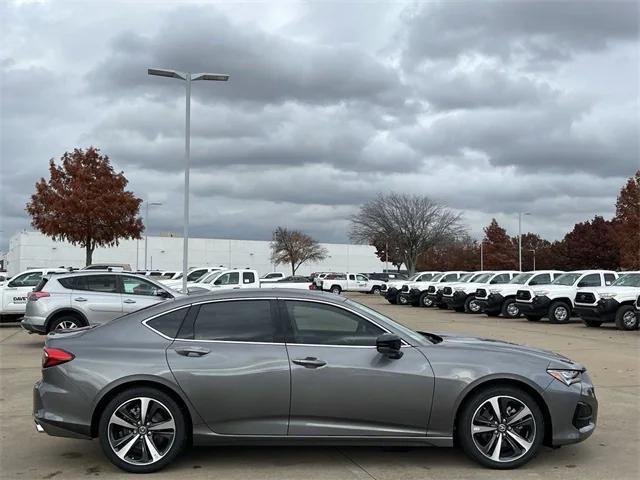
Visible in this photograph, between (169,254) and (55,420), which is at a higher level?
(169,254)

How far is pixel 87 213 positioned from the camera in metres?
34.8

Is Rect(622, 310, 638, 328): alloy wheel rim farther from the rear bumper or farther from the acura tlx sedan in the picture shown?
the rear bumper

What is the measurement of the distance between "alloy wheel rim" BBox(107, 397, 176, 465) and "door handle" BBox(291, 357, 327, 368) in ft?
3.60

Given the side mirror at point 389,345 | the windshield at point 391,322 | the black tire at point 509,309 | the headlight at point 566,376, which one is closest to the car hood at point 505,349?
the headlight at point 566,376

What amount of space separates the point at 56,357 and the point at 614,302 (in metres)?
17.6

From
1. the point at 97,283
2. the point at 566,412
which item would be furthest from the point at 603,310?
the point at 566,412

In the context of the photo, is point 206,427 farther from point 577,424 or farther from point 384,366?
point 577,424

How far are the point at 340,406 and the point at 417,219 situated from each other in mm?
59923

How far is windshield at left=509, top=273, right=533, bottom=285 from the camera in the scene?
2601cm

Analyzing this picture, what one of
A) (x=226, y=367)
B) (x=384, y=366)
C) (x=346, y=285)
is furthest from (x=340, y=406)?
(x=346, y=285)

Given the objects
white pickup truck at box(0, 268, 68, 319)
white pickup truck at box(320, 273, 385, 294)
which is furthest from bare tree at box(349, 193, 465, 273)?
white pickup truck at box(0, 268, 68, 319)

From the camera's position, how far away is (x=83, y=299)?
45.5ft

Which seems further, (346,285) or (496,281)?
(346,285)

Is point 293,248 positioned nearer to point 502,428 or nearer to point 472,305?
point 472,305
